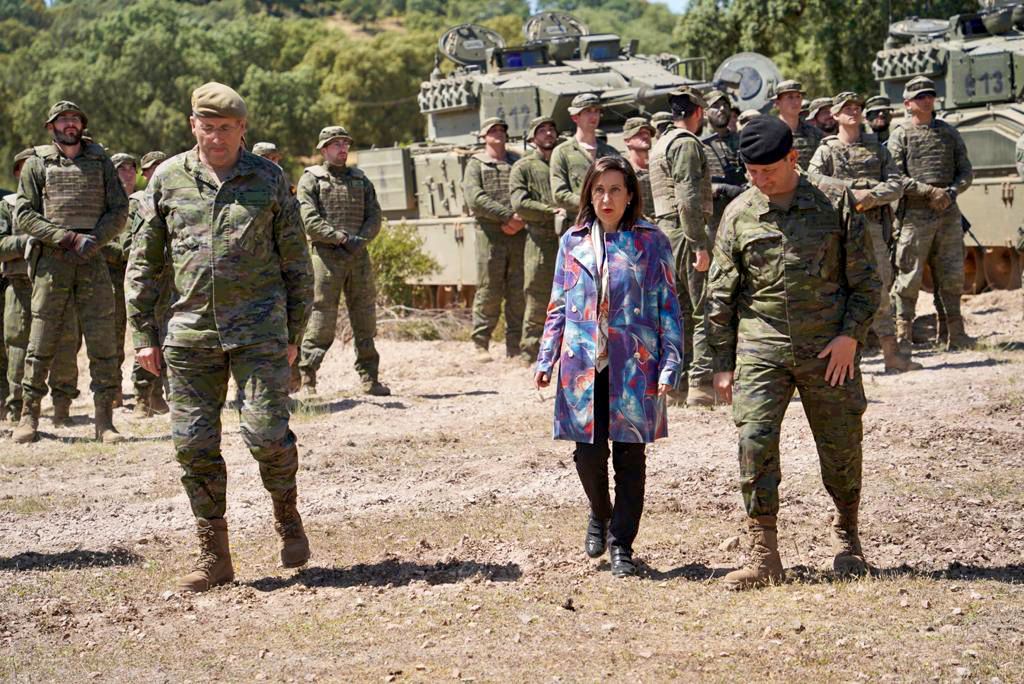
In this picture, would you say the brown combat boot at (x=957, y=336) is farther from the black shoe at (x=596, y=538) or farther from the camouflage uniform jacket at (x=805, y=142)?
the black shoe at (x=596, y=538)

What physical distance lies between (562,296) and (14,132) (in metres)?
46.7

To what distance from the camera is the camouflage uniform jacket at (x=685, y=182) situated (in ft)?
33.7

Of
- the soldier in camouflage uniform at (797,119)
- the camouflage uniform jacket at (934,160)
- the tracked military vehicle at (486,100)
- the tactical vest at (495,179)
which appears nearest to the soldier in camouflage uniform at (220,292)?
the soldier in camouflage uniform at (797,119)

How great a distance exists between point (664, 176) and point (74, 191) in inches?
158

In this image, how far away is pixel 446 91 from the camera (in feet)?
64.9

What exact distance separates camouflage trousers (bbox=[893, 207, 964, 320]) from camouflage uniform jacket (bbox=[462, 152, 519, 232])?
3483mm

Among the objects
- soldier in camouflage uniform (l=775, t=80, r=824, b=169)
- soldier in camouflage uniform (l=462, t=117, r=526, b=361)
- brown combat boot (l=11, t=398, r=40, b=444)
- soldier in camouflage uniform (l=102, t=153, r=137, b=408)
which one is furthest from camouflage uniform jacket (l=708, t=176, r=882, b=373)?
soldier in camouflage uniform (l=462, t=117, r=526, b=361)

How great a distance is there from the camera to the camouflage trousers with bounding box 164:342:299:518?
6.57 metres

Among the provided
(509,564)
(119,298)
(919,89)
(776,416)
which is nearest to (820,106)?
(919,89)

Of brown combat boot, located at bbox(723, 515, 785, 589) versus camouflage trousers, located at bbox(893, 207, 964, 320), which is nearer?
brown combat boot, located at bbox(723, 515, 785, 589)

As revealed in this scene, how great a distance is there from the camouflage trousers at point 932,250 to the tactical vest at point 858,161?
109 cm

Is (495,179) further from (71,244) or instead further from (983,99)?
(983,99)

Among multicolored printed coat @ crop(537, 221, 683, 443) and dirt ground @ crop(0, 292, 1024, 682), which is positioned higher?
multicolored printed coat @ crop(537, 221, 683, 443)

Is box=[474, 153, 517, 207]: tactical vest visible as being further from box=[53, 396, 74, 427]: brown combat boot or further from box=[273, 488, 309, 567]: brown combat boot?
box=[273, 488, 309, 567]: brown combat boot
